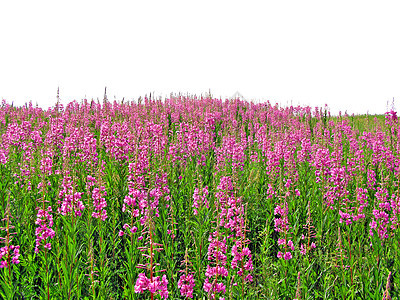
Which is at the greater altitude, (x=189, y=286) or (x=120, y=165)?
(x=120, y=165)

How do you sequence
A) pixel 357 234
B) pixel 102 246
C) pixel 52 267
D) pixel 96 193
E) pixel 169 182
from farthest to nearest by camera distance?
pixel 169 182 → pixel 357 234 → pixel 96 193 → pixel 52 267 → pixel 102 246

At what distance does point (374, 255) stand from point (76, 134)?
21.5 feet

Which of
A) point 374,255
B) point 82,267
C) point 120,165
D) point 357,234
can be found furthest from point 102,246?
point 357,234

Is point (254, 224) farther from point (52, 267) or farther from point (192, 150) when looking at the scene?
point (52, 267)

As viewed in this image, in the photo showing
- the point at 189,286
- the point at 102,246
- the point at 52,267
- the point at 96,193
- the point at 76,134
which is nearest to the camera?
the point at 189,286

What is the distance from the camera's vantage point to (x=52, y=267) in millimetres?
4055

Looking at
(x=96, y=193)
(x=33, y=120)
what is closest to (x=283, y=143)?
(x=96, y=193)

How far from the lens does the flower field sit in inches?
135

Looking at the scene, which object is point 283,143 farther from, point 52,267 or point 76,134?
point 52,267

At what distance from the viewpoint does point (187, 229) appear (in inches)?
182

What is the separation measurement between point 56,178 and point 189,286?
464cm

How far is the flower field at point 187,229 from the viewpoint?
342cm

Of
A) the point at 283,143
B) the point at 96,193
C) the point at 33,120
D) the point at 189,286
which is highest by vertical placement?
the point at 33,120

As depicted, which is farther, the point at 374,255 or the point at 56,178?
the point at 56,178
